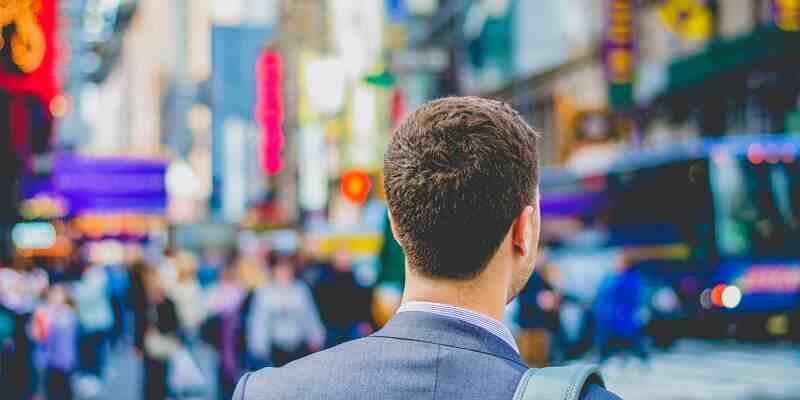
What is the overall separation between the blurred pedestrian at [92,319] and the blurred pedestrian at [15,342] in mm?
1884

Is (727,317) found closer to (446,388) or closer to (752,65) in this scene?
(752,65)

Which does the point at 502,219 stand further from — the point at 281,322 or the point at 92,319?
the point at 92,319

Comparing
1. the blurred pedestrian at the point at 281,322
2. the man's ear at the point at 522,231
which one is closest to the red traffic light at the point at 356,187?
the blurred pedestrian at the point at 281,322

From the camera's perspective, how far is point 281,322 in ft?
33.4

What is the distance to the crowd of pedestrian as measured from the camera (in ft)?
33.4

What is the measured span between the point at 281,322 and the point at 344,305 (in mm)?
1037

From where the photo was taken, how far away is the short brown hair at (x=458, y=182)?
6.10 ft

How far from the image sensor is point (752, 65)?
933 inches

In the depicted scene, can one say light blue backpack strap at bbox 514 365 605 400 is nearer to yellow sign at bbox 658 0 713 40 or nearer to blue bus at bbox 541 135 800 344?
blue bus at bbox 541 135 800 344

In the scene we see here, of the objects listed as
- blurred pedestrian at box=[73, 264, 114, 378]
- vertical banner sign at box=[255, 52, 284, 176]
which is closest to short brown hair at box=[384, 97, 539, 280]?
blurred pedestrian at box=[73, 264, 114, 378]

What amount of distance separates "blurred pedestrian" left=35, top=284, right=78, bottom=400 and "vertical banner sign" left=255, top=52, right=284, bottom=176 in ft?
119

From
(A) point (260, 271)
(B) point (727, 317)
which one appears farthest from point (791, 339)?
(A) point (260, 271)

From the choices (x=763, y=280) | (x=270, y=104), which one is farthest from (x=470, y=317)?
(x=270, y=104)

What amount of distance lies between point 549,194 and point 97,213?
1138 cm
